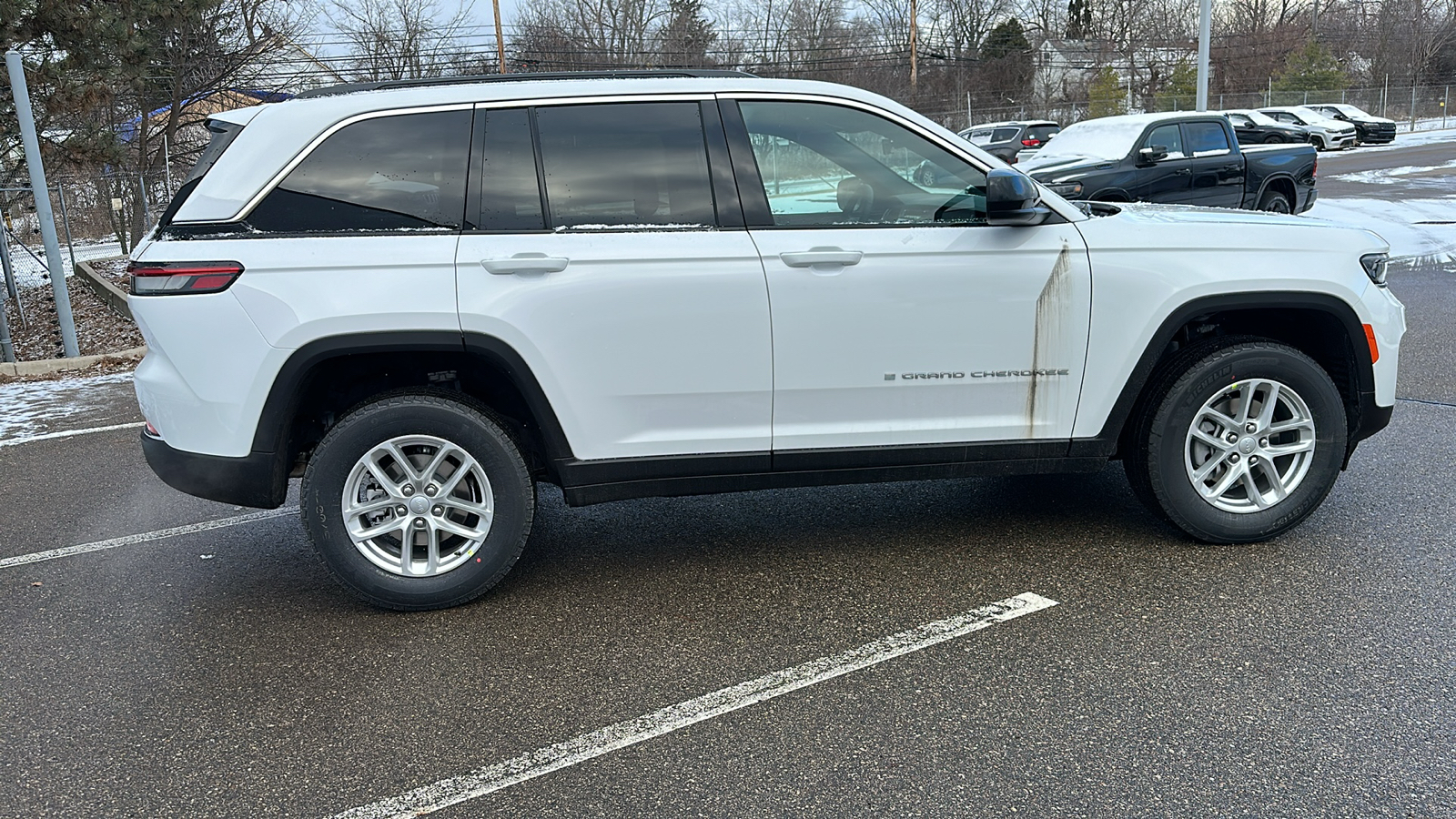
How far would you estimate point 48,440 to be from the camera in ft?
23.3

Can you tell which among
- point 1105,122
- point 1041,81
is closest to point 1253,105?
point 1041,81

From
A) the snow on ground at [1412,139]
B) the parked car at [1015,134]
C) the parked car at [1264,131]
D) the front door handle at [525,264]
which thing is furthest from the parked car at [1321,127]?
the front door handle at [525,264]

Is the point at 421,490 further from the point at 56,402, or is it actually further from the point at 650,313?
the point at 56,402

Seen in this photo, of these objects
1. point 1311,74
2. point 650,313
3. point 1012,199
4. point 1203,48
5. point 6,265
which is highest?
point 1203,48

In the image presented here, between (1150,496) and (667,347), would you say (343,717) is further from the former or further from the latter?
(1150,496)

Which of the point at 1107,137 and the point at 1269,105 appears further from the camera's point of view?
the point at 1269,105

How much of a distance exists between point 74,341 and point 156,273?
7.65 meters

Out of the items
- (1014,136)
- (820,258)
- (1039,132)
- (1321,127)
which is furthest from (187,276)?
(1321,127)

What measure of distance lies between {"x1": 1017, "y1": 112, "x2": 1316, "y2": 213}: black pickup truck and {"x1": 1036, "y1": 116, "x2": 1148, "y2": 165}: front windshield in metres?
0.02

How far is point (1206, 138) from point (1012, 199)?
1100 cm

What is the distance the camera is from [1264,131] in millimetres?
26047

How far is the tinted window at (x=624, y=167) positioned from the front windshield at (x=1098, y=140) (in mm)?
10325

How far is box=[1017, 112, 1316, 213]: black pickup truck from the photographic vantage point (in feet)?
41.8

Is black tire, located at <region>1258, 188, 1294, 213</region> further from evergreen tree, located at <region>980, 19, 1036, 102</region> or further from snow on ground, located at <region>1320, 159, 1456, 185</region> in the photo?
evergreen tree, located at <region>980, 19, 1036, 102</region>
